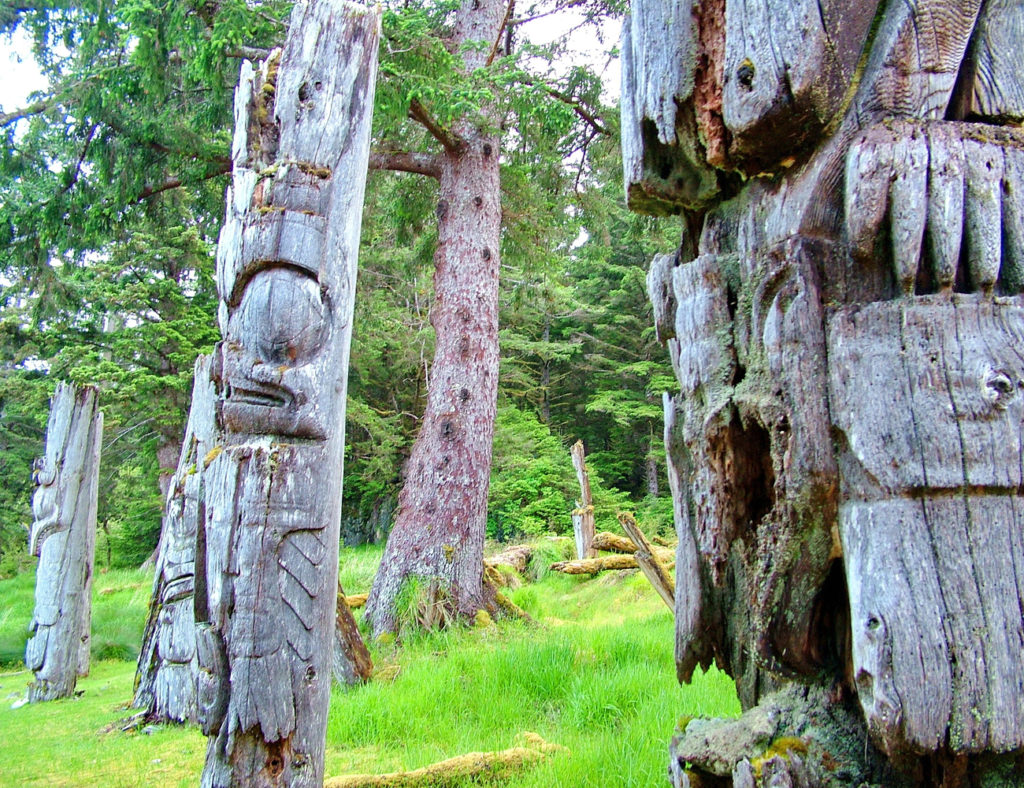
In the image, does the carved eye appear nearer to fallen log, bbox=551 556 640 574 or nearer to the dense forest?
the dense forest

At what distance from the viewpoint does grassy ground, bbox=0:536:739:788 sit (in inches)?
149

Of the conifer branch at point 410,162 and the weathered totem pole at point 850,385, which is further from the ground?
the conifer branch at point 410,162

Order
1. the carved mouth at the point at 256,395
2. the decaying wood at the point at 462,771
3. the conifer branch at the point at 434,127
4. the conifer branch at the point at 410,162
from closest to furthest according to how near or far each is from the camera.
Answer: the carved mouth at the point at 256,395
the decaying wood at the point at 462,771
the conifer branch at the point at 434,127
the conifer branch at the point at 410,162

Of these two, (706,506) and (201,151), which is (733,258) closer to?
(706,506)

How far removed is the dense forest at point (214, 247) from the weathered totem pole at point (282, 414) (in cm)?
418

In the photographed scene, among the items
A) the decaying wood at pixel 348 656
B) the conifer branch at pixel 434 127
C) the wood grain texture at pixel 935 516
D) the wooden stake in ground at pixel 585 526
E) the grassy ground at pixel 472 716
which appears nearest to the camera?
the wood grain texture at pixel 935 516

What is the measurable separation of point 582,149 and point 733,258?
31.3ft

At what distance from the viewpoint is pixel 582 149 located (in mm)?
10828

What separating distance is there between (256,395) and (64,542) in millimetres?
6310

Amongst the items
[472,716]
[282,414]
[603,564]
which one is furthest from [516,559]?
[282,414]

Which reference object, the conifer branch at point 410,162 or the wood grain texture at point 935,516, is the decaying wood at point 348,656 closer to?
the wood grain texture at point 935,516

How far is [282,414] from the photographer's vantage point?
3.20 metres

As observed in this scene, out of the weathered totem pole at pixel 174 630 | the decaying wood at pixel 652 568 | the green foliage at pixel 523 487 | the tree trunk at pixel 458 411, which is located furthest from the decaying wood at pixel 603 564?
the green foliage at pixel 523 487

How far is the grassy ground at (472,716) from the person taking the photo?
149 inches
